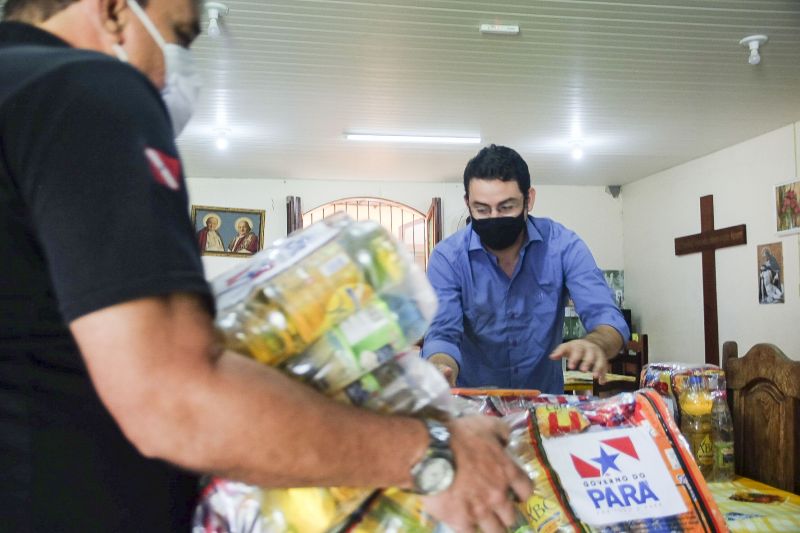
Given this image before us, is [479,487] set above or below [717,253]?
below

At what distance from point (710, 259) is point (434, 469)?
7187 mm

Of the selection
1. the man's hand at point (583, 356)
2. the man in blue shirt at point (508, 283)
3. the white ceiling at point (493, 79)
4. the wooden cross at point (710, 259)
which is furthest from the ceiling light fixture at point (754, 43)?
the man's hand at point (583, 356)

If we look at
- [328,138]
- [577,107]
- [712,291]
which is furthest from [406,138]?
[712,291]

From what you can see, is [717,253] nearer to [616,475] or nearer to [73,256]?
[616,475]

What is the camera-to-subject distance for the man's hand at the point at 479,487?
682mm

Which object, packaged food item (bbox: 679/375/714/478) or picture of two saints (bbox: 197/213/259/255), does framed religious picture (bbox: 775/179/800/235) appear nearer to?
packaged food item (bbox: 679/375/714/478)

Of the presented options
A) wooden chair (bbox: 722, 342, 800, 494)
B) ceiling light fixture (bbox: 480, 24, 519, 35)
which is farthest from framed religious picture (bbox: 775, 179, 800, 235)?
wooden chair (bbox: 722, 342, 800, 494)

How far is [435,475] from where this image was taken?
669mm

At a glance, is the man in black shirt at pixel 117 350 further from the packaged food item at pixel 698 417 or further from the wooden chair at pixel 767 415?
the wooden chair at pixel 767 415

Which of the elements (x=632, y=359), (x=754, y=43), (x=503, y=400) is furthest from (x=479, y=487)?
(x=632, y=359)

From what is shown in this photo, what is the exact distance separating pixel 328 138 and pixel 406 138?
0.74 meters

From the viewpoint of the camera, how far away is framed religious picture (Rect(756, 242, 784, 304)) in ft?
20.2

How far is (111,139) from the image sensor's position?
1.84 ft

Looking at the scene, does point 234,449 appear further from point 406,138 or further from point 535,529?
point 406,138
